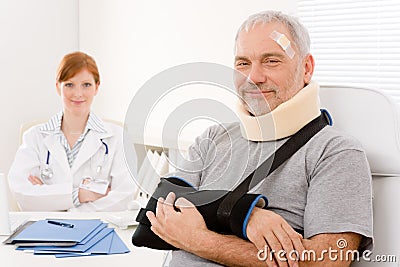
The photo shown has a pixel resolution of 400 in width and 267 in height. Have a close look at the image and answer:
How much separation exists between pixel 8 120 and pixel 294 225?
281 cm

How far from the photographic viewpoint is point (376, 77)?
2641 millimetres

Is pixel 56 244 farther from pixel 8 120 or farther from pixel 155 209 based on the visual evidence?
pixel 8 120

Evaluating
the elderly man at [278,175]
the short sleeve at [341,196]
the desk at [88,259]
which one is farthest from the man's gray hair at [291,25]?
the desk at [88,259]

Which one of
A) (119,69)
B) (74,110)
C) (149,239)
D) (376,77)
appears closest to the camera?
(149,239)

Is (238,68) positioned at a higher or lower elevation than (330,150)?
higher

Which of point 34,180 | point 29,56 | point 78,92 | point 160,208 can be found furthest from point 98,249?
point 29,56

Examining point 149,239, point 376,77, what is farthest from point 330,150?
point 376,77

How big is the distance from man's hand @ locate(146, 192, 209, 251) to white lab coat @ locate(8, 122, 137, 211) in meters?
1.20

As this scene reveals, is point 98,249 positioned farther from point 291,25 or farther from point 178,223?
point 291,25

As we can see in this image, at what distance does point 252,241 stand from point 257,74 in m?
0.47

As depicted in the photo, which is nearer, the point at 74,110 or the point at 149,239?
the point at 149,239

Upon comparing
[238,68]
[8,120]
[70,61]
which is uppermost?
[238,68]

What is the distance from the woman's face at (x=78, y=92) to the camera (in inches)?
126

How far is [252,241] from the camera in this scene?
5.12 ft
